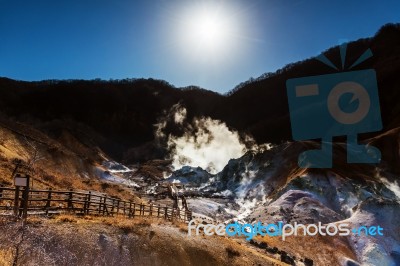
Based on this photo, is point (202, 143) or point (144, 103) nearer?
point (202, 143)

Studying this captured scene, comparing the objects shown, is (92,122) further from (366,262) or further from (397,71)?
(366,262)

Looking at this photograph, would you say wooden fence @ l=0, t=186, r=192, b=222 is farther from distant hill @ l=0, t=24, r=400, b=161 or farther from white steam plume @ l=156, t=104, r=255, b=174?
distant hill @ l=0, t=24, r=400, b=161

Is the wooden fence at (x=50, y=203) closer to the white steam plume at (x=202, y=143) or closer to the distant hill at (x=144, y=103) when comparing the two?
the white steam plume at (x=202, y=143)

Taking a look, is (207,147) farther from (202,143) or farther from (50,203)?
(50,203)

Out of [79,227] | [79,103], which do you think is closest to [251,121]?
[79,103]

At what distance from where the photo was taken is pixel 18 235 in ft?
45.7

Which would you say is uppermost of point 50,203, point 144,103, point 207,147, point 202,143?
point 144,103

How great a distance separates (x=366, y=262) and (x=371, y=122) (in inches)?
2712

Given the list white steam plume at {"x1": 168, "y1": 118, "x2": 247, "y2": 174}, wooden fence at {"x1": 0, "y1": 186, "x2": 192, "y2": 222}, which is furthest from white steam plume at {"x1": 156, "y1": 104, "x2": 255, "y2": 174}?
wooden fence at {"x1": 0, "y1": 186, "x2": 192, "y2": 222}

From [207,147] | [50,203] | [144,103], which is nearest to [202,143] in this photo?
[207,147]

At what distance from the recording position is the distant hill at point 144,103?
140250 millimetres

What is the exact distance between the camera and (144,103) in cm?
17738

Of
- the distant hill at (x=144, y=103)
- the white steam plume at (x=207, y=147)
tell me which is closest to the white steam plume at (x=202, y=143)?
the white steam plume at (x=207, y=147)

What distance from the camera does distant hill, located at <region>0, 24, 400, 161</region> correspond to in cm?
14025
